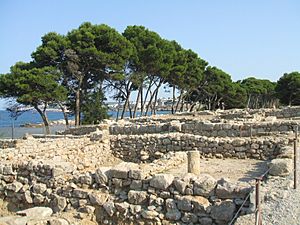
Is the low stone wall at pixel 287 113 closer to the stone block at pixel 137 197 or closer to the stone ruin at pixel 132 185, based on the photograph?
the stone ruin at pixel 132 185

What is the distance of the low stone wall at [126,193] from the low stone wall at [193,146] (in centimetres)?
558

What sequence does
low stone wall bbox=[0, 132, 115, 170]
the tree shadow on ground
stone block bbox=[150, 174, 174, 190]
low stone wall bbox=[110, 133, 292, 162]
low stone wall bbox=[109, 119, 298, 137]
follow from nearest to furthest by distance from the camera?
1. stone block bbox=[150, 174, 174, 190]
2. the tree shadow on ground
3. low stone wall bbox=[0, 132, 115, 170]
4. low stone wall bbox=[110, 133, 292, 162]
5. low stone wall bbox=[109, 119, 298, 137]

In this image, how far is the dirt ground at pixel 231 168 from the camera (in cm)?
986

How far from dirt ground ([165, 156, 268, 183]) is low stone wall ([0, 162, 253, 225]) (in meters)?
2.16

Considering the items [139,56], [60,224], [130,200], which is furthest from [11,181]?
[139,56]

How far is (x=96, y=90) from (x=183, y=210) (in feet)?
93.5

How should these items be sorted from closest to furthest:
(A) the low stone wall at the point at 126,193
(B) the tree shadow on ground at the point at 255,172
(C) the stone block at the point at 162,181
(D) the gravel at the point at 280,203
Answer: (D) the gravel at the point at 280,203 < (A) the low stone wall at the point at 126,193 < (C) the stone block at the point at 162,181 < (B) the tree shadow on ground at the point at 255,172

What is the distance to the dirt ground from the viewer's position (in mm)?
9863

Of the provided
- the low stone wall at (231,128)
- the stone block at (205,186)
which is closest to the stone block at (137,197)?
the stone block at (205,186)

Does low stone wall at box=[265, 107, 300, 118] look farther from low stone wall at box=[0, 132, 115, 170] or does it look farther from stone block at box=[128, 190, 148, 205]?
stone block at box=[128, 190, 148, 205]

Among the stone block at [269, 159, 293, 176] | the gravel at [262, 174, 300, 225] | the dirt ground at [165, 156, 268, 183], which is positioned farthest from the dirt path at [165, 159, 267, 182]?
the gravel at [262, 174, 300, 225]

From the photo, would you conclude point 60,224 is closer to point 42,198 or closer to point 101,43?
point 42,198

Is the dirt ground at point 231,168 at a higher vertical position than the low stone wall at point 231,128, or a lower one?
lower

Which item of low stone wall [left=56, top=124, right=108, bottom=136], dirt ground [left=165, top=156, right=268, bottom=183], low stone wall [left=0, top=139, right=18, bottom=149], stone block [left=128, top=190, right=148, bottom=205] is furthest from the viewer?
low stone wall [left=56, top=124, right=108, bottom=136]
